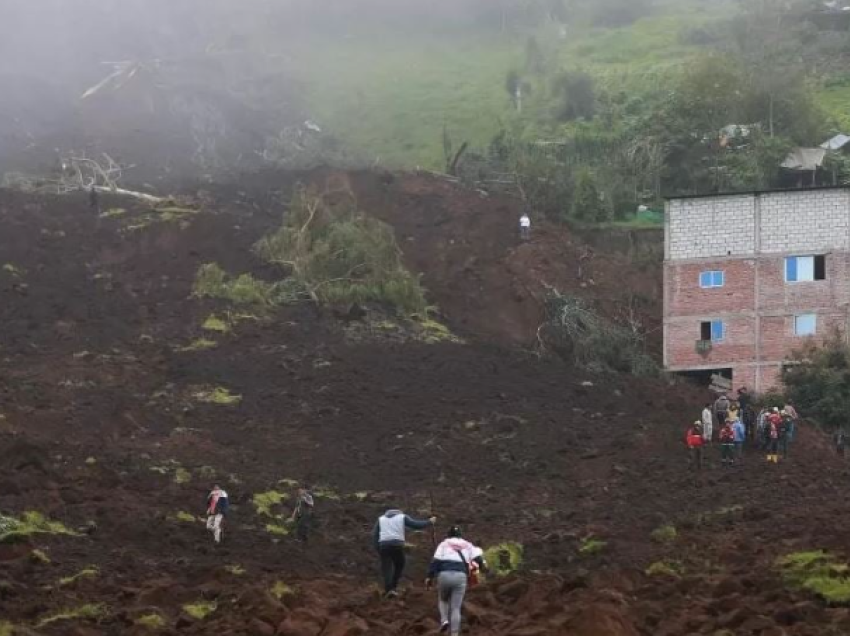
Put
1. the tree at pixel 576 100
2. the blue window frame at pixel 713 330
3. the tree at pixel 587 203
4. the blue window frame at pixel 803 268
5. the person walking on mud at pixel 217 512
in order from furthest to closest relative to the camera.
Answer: the tree at pixel 576 100 < the tree at pixel 587 203 < the blue window frame at pixel 713 330 < the blue window frame at pixel 803 268 < the person walking on mud at pixel 217 512

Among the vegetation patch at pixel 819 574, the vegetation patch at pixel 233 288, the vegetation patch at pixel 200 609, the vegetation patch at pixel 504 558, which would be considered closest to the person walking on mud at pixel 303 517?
the vegetation patch at pixel 504 558

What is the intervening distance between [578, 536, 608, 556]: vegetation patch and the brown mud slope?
146 mm

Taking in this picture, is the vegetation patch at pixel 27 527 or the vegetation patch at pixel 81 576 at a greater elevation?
the vegetation patch at pixel 27 527

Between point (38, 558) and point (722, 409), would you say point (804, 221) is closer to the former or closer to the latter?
point (722, 409)

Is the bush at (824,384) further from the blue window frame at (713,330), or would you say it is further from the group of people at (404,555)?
the group of people at (404,555)

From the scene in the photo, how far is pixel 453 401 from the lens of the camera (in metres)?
42.0

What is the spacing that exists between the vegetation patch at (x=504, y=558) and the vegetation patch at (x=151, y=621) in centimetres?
707

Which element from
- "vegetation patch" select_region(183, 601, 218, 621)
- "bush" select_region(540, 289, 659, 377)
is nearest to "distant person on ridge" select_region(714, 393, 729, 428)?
"bush" select_region(540, 289, 659, 377)

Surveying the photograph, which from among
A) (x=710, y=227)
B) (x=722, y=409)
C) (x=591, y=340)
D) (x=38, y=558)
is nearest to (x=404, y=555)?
(x=38, y=558)

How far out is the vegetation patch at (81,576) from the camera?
24406 millimetres

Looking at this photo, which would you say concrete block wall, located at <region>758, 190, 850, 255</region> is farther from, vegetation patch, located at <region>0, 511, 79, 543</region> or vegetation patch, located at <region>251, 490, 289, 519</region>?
vegetation patch, located at <region>0, 511, 79, 543</region>

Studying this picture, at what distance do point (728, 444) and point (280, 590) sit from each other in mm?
14379

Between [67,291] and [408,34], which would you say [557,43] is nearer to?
[408,34]

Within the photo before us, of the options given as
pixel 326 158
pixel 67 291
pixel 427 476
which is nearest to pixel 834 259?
pixel 427 476
